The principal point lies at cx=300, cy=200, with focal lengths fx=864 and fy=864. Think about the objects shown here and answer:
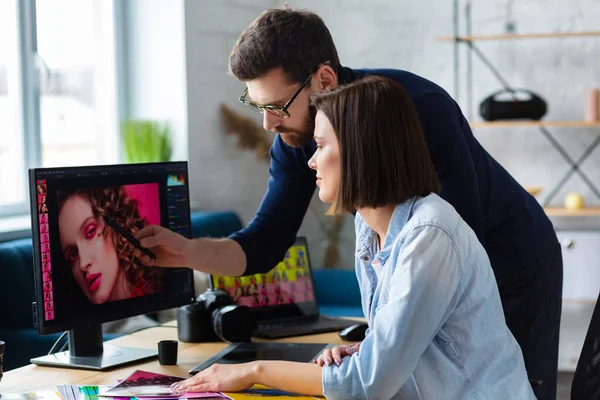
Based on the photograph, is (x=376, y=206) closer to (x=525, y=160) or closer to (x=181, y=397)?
(x=181, y=397)

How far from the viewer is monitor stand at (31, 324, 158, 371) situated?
181 centimetres

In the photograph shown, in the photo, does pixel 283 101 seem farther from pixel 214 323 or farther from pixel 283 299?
pixel 283 299

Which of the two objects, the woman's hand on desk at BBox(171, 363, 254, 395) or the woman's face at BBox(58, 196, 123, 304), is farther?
the woman's face at BBox(58, 196, 123, 304)

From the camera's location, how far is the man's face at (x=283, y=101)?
1.78m

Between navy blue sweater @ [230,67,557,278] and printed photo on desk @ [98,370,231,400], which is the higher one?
navy blue sweater @ [230,67,557,278]

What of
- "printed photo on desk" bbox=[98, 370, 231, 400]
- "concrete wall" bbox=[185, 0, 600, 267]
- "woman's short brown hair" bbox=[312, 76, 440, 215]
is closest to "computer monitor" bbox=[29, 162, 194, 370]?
"printed photo on desk" bbox=[98, 370, 231, 400]

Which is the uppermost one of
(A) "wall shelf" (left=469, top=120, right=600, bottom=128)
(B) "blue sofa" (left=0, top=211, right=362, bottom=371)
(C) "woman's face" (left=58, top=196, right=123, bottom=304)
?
(A) "wall shelf" (left=469, top=120, right=600, bottom=128)

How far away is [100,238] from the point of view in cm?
183

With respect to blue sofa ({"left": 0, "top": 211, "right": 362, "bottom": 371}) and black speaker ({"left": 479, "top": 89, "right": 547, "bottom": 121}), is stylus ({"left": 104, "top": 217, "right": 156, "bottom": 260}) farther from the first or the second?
black speaker ({"left": 479, "top": 89, "right": 547, "bottom": 121})

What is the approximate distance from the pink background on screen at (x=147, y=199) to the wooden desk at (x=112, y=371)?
31cm

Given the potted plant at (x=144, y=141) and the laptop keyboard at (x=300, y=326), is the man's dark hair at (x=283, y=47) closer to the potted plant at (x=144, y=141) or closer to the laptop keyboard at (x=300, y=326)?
the laptop keyboard at (x=300, y=326)

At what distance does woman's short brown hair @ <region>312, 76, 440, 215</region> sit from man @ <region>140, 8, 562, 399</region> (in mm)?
320

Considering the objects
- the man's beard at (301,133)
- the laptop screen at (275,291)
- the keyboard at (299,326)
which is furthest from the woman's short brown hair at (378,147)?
the laptop screen at (275,291)

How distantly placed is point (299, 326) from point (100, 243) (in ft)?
2.25
